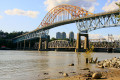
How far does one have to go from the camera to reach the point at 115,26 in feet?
285

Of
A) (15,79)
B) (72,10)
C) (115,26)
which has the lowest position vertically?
(15,79)

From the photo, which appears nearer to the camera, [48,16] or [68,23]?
[68,23]

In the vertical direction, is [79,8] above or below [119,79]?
above

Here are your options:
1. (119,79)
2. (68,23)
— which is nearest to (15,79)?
(119,79)

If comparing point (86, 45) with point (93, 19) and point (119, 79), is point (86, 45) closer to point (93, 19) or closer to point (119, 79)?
point (93, 19)

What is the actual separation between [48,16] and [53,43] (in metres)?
40.3

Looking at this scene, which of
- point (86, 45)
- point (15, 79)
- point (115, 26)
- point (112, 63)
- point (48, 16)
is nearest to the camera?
point (15, 79)

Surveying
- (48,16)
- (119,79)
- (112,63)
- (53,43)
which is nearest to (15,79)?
(119,79)

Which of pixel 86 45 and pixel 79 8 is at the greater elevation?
pixel 79 8

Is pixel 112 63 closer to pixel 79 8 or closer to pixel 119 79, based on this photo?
pixel 119 79

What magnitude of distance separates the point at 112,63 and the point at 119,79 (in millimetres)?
11134

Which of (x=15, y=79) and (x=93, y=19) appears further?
(x=93, y=19)

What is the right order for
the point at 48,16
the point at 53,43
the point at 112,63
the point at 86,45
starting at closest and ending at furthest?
the point at 112,63, the point at 86,45, the point at 48,16, the point at 53,43

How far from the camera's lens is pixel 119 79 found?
13.3 metres
